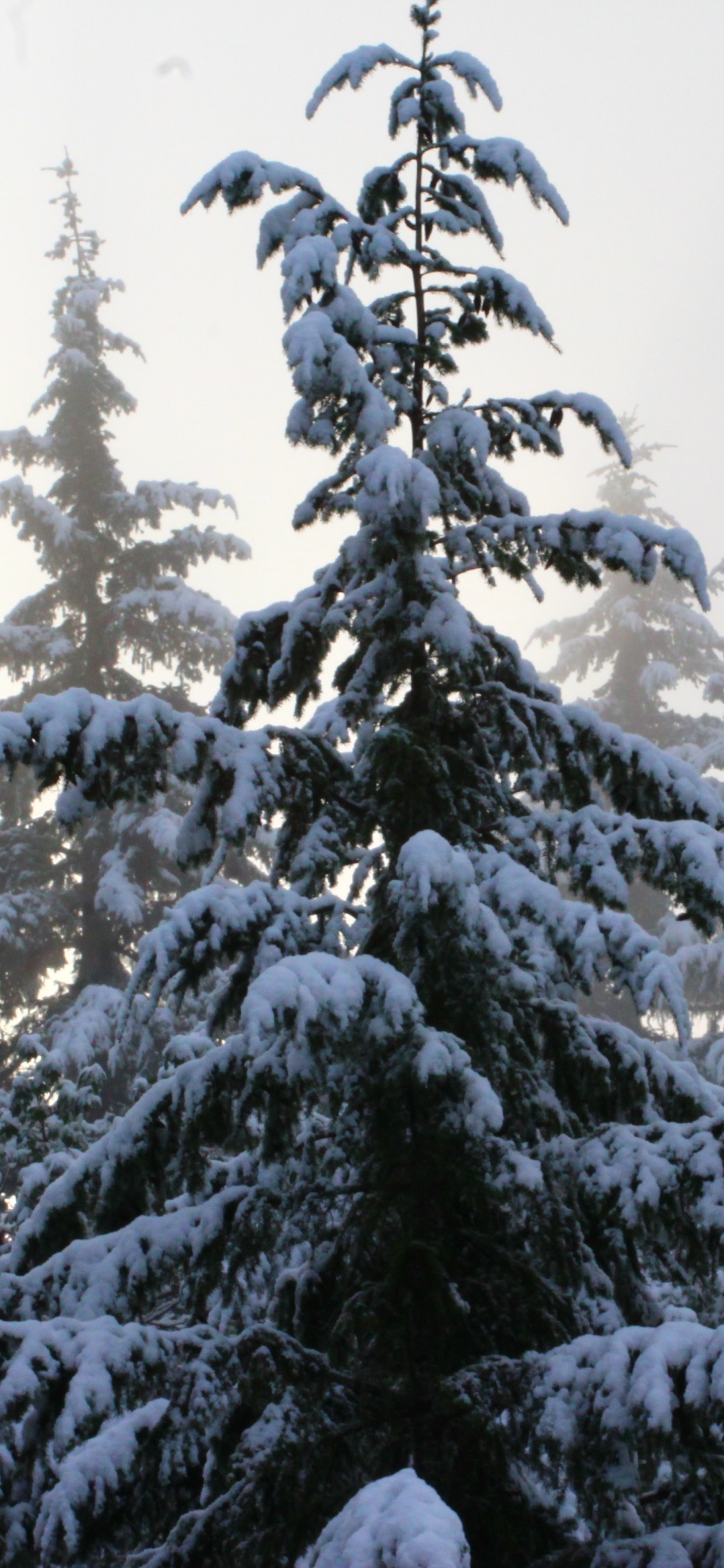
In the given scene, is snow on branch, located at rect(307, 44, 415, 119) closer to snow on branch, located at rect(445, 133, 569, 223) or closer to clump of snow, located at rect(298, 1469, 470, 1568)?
snow on branch, located at rect(445, 133, 569, 223)

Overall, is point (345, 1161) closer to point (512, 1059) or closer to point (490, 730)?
point (512, 1059)

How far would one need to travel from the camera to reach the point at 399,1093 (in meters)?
4.11

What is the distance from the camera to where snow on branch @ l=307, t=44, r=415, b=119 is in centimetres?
507

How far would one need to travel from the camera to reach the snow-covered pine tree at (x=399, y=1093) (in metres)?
3.53

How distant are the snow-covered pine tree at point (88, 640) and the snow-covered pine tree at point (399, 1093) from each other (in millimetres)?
11797

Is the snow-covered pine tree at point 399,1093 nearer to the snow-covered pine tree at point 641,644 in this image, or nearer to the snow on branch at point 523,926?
the snow on branch at point 523,926

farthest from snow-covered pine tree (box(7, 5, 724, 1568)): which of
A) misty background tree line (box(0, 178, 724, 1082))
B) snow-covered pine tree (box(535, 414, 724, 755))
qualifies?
snow-covered pine tree (box(535, 414, 724, 755))

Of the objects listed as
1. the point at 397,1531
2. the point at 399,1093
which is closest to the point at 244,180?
the point at 399,1093

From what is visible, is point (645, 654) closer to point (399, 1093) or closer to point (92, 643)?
point (92, 643)

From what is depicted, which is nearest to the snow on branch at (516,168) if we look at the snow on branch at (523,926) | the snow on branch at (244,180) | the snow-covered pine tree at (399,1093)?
the snow-covered pine tree at (399,1093)

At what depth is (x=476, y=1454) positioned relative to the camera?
3688 mm

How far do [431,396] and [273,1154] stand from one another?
3763mm

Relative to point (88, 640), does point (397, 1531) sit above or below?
below

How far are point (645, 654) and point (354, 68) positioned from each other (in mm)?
24056
